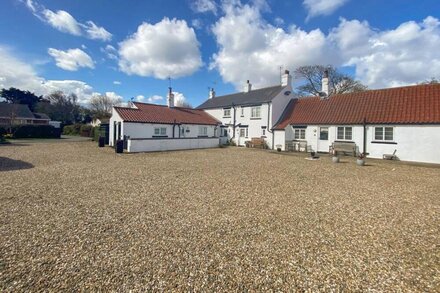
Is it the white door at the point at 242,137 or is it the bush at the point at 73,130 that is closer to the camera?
the white door at the point at 242,137

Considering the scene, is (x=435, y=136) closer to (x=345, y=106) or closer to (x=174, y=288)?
(x=345, y=106)

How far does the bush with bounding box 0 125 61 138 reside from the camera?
3209 centimetres

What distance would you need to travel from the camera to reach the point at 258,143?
26016mm

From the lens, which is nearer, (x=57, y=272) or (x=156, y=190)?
(x=57, y=272)

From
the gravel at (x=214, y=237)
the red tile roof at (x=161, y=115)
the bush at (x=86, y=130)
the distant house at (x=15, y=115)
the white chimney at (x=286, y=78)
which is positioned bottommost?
the gravel at (x=214, y=237)

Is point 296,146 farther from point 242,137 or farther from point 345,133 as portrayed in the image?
point 242,137

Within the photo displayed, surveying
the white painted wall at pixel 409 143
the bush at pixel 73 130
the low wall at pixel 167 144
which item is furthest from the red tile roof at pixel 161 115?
the bush at pixel 73 130

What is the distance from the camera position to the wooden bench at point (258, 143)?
84.7ft

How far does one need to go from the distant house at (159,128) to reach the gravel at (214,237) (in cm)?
1249

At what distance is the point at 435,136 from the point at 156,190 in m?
18.7

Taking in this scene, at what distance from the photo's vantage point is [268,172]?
11500 millimetres

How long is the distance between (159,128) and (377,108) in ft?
67.3

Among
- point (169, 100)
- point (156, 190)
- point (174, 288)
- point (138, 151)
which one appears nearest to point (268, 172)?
point (156, 190)

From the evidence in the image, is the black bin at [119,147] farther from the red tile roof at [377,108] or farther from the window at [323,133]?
the window at [323,133]
